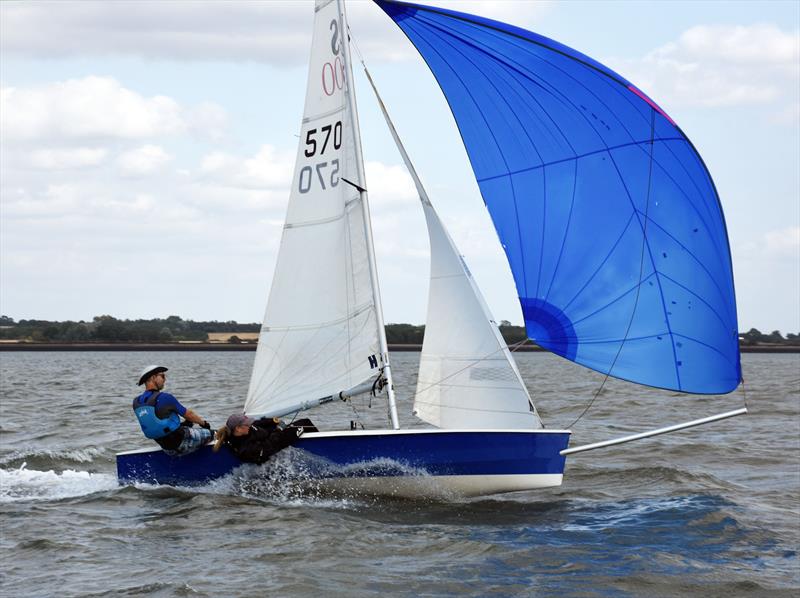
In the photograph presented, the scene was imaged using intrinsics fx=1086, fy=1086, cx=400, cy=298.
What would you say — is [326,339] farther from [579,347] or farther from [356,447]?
[579,347]

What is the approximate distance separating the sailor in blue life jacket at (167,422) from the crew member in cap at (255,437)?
241 mm

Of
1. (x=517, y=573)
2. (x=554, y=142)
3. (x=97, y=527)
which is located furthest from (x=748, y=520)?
(x=97, y=527)

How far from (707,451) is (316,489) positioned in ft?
24.6

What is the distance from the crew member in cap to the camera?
10.4 metres

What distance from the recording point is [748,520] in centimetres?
1063

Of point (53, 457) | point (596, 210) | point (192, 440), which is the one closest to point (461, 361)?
point (596, 210)

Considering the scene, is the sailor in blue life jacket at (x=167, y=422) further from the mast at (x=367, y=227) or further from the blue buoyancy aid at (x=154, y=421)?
the mast at (x=367, y=227)

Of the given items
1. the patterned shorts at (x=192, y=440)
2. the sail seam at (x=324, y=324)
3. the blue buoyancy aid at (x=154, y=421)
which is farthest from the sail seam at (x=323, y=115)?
the patterned shorts at (x=192, y=440)

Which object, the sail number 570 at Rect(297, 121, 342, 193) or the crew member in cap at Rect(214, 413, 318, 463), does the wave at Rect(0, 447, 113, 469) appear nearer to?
the crew member in cap at Rect(214, 413, 318, 463)

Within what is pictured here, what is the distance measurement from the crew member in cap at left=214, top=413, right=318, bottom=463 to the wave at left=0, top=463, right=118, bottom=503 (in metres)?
1.82

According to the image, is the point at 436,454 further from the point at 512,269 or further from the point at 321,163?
the point at 321,163

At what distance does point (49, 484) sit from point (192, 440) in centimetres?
239

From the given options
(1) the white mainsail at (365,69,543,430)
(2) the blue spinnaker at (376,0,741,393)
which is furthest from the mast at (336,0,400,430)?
(2) the blue spinnaker at (376,0,741,393)

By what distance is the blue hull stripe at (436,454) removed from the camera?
994 centimetres
